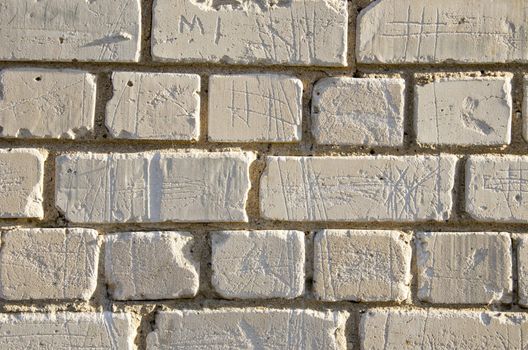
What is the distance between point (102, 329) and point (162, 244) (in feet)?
0.67

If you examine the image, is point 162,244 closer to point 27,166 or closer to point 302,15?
point 27,166

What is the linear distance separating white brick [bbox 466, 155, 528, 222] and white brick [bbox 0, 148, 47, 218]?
0.86 metres

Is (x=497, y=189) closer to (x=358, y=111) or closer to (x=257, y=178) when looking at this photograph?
(x=358, y=111)

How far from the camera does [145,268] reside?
1.62 meters

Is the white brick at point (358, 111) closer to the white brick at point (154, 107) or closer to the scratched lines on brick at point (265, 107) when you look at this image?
the scratched lines on brick at point (265, 107)

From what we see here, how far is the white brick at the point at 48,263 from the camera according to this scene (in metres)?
1.61

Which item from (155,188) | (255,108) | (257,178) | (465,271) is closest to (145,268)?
(155,188)

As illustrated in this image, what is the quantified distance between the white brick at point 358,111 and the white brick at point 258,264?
0.74ft

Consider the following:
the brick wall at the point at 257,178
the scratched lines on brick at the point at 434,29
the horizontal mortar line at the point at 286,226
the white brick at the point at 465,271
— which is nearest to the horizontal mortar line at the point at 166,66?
the brick wall at the point at 257,178

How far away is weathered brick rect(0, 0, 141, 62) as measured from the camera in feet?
5.36

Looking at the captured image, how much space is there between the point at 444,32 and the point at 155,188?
661mm

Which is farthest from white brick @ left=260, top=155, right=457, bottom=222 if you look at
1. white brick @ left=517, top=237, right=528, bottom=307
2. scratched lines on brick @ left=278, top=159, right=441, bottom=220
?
white brick @ left=517, top=237, right=528, bottom=307

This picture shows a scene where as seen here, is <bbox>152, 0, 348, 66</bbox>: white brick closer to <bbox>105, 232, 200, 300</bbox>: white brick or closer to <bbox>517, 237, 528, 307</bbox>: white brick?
<bbox>105, 232, 200, 300</bbox>: white brick

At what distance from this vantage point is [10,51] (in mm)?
1635
